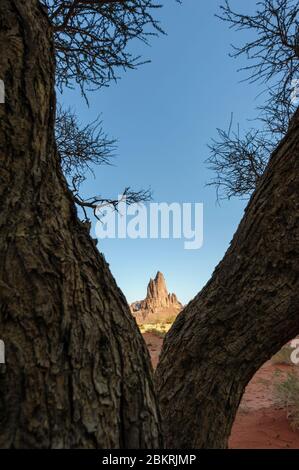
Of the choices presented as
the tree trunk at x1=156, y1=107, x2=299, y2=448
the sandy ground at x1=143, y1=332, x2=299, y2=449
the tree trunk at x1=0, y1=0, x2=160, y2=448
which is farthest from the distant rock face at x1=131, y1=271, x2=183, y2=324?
the tree trunk at x1=0, y1=0, x2=160, y2=448

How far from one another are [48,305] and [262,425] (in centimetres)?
583

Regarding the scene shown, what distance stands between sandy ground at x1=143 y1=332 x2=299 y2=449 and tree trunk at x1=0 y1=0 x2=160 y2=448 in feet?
13.8

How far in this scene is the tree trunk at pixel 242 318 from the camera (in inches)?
67.7

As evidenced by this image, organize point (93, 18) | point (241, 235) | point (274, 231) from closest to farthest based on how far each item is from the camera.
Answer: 1. point (274, 231)
2. point (241, 235)
3. point (93, 18)

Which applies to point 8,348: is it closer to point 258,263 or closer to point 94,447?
point 94,447

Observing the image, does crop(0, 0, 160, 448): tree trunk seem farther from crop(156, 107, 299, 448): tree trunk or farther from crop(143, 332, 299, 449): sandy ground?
crop(143, 332, 299, 449): sandy ground

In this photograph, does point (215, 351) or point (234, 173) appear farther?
point (234, 173)

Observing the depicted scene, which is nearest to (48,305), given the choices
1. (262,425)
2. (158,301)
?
(262,425)

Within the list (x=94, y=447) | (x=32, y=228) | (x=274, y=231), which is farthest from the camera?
(x=274, y=231)

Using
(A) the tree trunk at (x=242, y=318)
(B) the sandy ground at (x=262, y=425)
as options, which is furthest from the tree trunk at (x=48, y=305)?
(B) the sandy ground at (x=262, y=425)

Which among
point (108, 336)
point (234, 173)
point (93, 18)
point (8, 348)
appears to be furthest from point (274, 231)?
point (234, 173)

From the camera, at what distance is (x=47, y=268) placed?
1079 mm

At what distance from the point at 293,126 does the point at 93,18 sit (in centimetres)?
256

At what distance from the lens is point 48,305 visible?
1042 millimetres
